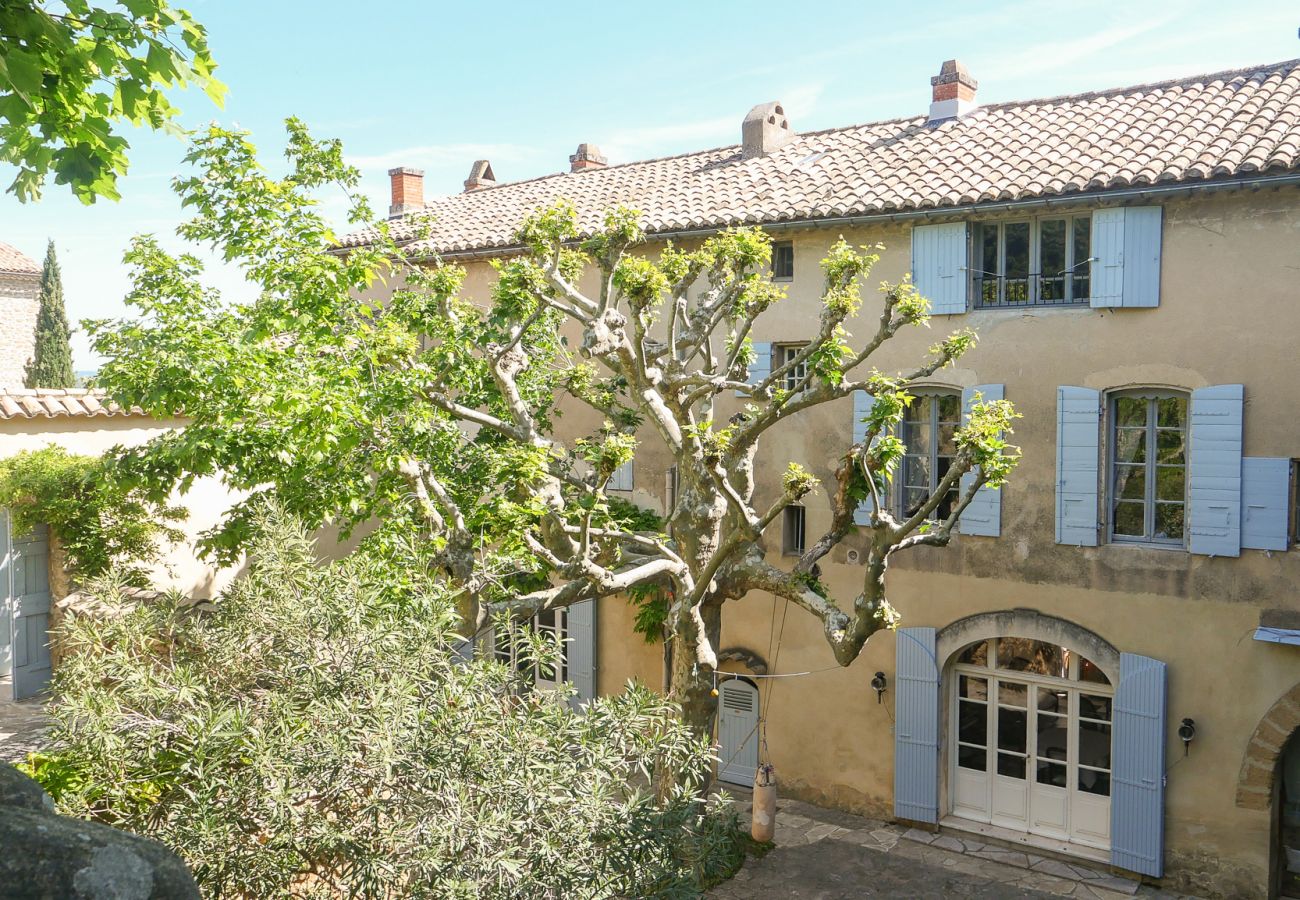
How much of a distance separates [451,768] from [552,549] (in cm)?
588

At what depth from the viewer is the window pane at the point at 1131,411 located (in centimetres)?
1170

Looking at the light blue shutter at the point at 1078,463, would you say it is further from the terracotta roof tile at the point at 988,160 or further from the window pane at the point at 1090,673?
the terracotta roof tile at the point at 988,160

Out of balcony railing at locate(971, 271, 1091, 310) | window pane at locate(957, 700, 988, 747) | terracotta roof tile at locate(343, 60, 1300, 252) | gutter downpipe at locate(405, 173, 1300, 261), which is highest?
terracotta roof tile at locate(343, 60, 1300, 252)

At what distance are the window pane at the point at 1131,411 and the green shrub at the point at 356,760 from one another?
7.66 metres

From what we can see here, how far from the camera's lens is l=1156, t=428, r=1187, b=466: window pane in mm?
11438

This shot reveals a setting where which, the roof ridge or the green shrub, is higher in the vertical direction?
the roof ridge

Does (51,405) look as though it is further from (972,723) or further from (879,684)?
(972,723)

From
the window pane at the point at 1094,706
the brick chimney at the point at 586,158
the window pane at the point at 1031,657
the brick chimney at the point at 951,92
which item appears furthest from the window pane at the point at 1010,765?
the brick chimney at the point at 586,158

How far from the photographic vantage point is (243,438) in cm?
1025

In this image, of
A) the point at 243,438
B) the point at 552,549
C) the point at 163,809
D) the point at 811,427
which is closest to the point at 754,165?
the point at 811,427

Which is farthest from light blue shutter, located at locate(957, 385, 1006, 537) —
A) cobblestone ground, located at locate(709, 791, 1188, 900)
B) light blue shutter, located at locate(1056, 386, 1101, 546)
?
cobblestone ground, located at locate(709, 791, 1188, 900)

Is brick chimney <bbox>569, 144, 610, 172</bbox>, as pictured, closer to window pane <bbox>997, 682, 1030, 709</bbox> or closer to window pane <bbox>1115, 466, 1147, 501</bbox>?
window pane <bbox>1115, 466, 1147, 501</bbox>

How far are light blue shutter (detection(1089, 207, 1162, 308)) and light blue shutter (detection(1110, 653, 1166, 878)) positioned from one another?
146 inches

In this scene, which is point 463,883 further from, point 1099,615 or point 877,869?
point 1099,615
